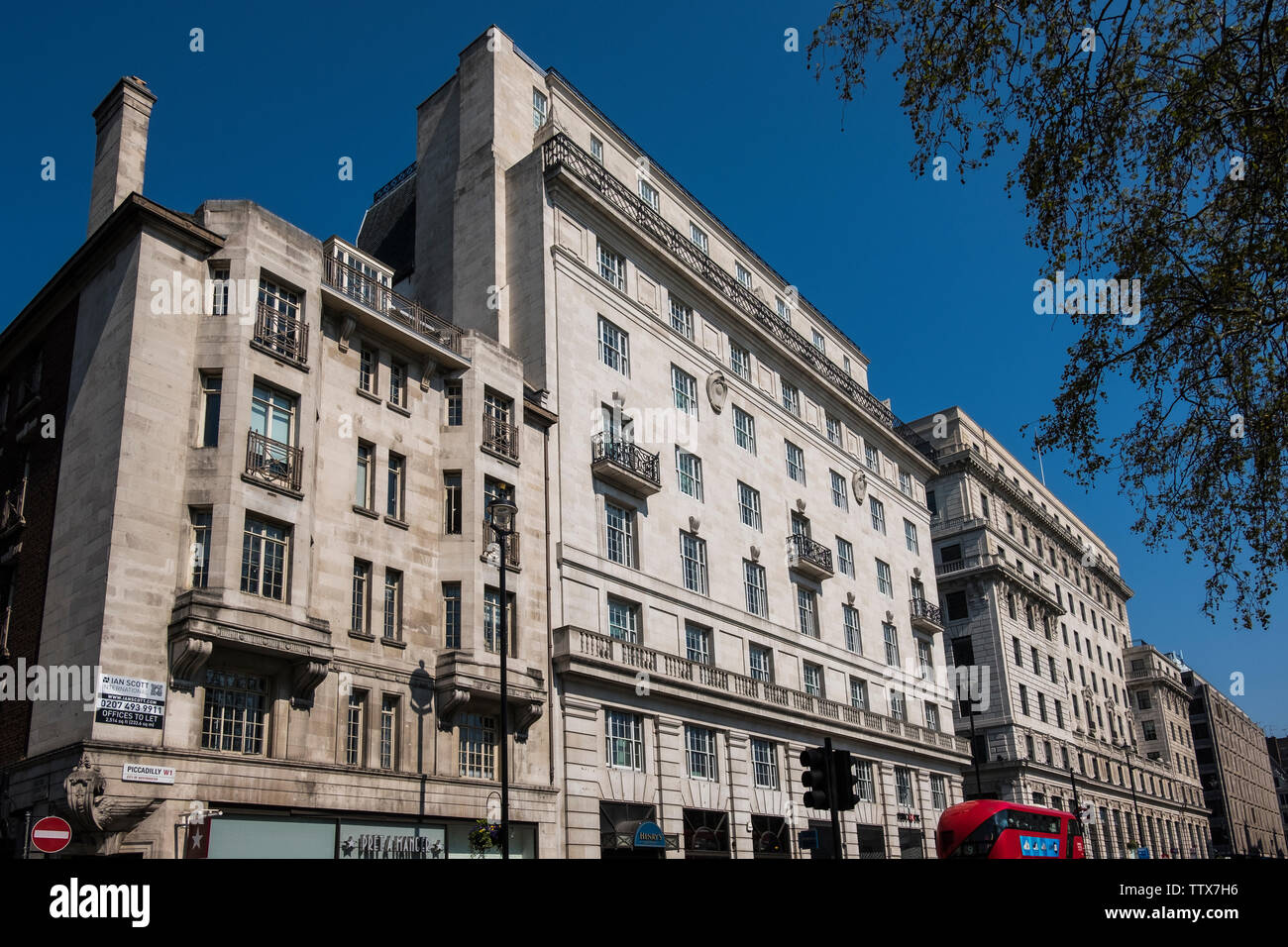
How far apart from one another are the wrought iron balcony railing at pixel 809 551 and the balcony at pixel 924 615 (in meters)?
11.4

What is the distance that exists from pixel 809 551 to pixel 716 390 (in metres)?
9.05

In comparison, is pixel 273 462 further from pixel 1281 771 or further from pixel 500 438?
pixel 1281 771

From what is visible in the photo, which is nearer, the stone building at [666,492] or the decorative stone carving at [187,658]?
the decorative stone carving at [187,658]

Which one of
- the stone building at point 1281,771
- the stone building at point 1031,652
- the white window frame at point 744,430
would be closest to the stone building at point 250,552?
the white window frame at point 744,430

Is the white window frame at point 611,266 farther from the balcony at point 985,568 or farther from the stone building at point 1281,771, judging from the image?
the stone building at point 1281,771

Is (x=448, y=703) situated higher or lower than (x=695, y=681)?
lower

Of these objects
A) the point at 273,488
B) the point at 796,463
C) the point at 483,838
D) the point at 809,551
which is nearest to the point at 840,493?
the point at 796,463

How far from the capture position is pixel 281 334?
27.1 m

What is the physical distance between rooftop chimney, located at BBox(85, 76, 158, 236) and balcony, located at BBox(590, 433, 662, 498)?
16.6 m

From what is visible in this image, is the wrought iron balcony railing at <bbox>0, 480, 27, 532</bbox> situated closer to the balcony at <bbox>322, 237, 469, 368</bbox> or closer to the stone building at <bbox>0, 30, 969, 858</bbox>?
the stone building at <bbox>0, 30, 969, 858</bbox>

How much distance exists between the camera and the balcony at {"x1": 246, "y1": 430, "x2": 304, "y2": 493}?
82.6 feet

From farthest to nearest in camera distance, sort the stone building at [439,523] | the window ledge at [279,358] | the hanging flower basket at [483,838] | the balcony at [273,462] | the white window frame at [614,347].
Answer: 1. the white window frame at [614,347]
2. the hanging flower basket at [483,838]
3. the window ledge at [279,358]
4. the balcony at [273,462]
5. the stone building at [439,523]

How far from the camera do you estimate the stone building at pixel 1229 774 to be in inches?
5032
